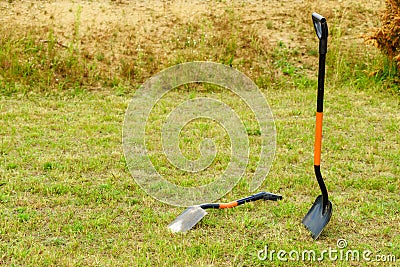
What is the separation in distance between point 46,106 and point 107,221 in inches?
144

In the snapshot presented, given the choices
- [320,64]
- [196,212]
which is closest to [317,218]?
[196,212]

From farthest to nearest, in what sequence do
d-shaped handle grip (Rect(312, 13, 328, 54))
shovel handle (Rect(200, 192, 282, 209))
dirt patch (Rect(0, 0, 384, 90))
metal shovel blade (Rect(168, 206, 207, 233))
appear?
dirt patch (Rect(0, 0, 384, 90)) → shovel handle (Rect(200, 192, 282, 209)) → metal shovel blade (Rect(168, 206, 207, 233)) → d-shaped handle grip (Rect(312, 13, 328, 54))

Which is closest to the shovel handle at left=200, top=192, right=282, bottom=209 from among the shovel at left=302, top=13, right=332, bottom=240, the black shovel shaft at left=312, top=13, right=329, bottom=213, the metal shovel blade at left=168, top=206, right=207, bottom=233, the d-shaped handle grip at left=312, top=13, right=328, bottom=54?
the metal shovel blade at left=168, top=206, right=207, bottom=233

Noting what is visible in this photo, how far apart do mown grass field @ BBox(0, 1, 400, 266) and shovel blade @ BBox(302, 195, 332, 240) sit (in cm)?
7

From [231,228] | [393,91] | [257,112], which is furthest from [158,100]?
[231,228]

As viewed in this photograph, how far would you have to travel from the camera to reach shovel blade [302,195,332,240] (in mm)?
4605

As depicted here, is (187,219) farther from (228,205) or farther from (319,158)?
(319,158)

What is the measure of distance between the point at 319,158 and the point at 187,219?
1.12m

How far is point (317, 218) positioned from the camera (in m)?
4.73

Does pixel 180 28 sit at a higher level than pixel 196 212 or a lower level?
higher

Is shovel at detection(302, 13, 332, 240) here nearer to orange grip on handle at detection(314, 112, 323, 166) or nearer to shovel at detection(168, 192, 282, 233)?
orange grip on handle at detection(314, 112, 323, 166)

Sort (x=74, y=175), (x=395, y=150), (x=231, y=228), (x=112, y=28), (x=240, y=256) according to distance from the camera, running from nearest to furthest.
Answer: (x=240, y=256) < (x=231, y=228) < (x=74, y=175) < (x=395, y=150) < (x=112, y=28)

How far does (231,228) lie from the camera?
Result: 4.73 m

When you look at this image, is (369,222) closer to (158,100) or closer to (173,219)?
(173,219)
